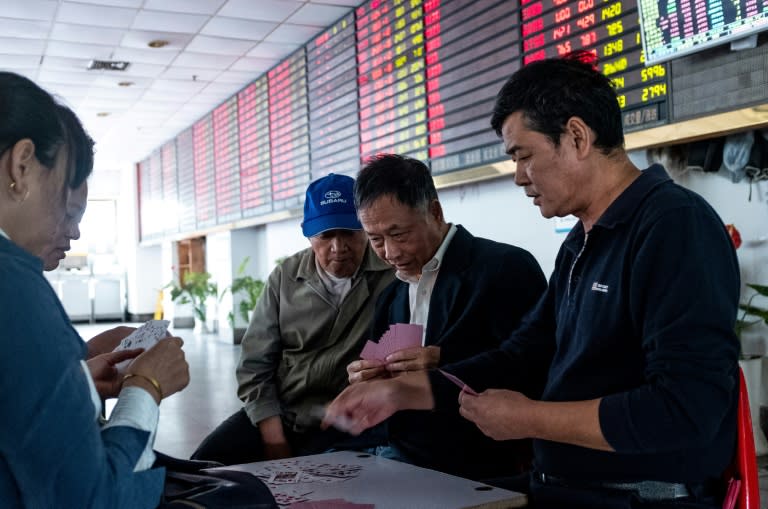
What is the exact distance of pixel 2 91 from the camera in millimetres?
1167

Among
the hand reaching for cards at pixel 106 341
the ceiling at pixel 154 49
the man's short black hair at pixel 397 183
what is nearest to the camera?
the hand reaching for cards at pixel 106 341

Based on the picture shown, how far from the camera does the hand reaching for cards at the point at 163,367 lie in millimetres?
1317

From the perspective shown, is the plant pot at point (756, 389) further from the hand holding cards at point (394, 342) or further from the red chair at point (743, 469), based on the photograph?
the red chair at point (743, 469)

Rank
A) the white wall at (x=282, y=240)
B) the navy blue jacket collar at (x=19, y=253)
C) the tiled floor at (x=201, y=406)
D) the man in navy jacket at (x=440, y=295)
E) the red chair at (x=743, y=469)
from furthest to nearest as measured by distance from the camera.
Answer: the white wall at (x=282, y=240), the tiled floor at (x=201, y=406), the man in navy jacket at (x=440, y=295), the red chair at (x=743, y=469), the navy blue jacket collar at (x=19, y=253)

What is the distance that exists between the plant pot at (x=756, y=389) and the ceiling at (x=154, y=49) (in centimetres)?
419

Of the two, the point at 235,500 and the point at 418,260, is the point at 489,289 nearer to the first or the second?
the point at 418,260

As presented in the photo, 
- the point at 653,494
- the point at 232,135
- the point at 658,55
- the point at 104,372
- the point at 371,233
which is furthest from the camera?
the point at 232,135

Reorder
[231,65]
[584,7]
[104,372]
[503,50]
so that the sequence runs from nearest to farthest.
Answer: [104,372] < [584,7] < [503,50] < [231,65]

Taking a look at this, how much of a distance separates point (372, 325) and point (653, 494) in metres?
1.29

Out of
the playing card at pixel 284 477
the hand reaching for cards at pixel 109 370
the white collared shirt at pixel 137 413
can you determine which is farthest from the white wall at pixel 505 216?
the white collared shirt at pixel 137 413

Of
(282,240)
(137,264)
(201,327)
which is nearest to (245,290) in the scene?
(282,240)

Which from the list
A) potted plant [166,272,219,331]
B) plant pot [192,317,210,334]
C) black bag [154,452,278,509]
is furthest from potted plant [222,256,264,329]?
black bag [154,452,278,509]

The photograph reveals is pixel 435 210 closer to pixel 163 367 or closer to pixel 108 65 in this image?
pixel 163 367

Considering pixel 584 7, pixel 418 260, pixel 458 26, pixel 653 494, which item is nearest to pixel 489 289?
pixel 418 260
